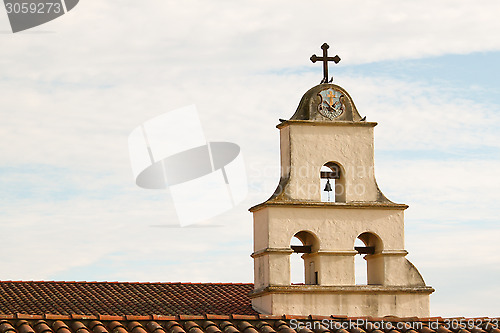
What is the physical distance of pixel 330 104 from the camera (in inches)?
836

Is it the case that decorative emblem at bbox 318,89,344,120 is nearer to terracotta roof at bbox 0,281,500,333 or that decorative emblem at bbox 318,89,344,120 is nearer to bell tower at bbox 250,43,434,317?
bell tower at bbox 250,43,434,317

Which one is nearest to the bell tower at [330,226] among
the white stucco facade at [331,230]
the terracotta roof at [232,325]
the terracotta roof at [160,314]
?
the white stucco facade at [331,230]

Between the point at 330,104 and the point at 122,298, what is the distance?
18.9 feet

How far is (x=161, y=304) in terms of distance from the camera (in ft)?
72.2

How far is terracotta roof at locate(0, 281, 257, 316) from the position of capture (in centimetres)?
2119

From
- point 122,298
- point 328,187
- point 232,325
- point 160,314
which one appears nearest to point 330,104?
point 328,187

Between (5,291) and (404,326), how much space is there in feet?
34.2

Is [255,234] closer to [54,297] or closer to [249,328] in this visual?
[54,297]

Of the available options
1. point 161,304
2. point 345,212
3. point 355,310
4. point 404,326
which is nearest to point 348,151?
point 345,212

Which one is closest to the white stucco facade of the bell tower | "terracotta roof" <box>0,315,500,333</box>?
the bell tower

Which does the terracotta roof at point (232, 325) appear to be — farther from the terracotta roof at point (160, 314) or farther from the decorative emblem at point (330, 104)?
the decorative emblem at point (330, 104)

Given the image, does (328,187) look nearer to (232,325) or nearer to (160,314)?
(160,314)

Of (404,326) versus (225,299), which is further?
(225,299)

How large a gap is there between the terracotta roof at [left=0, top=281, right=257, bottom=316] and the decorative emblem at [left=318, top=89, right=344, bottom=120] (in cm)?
403
